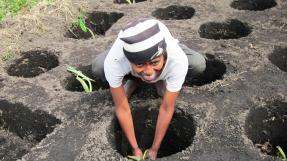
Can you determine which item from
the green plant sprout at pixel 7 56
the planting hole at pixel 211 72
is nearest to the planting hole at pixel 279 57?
the planting hole at pixel 211 72

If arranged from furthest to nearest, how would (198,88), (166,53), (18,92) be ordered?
(18,92), (198,88), (166,53)

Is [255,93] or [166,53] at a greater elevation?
[166,53]

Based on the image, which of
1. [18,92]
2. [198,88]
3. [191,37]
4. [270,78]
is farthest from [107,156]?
[191,37]

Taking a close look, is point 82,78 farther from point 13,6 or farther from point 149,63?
point 13,6

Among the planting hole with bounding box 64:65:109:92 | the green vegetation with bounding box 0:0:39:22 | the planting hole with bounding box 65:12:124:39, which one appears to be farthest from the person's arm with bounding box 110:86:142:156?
the green vegetation with bounding box 0:0:39:22

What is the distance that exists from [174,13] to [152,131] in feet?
6.60

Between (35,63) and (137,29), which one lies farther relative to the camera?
(35,63)

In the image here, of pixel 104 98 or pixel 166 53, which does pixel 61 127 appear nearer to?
pixel 104 98

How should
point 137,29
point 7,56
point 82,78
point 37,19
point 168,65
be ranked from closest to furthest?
point 137,29, point 168,65, point 82,78, point 7,56, point 37,19

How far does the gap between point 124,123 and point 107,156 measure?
28cm

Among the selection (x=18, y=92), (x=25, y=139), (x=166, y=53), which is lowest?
(x=25, y=139)

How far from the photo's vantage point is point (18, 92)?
3902 millimetres

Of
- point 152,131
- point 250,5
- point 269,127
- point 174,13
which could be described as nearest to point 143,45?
point 152,131

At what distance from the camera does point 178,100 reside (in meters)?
3.54
